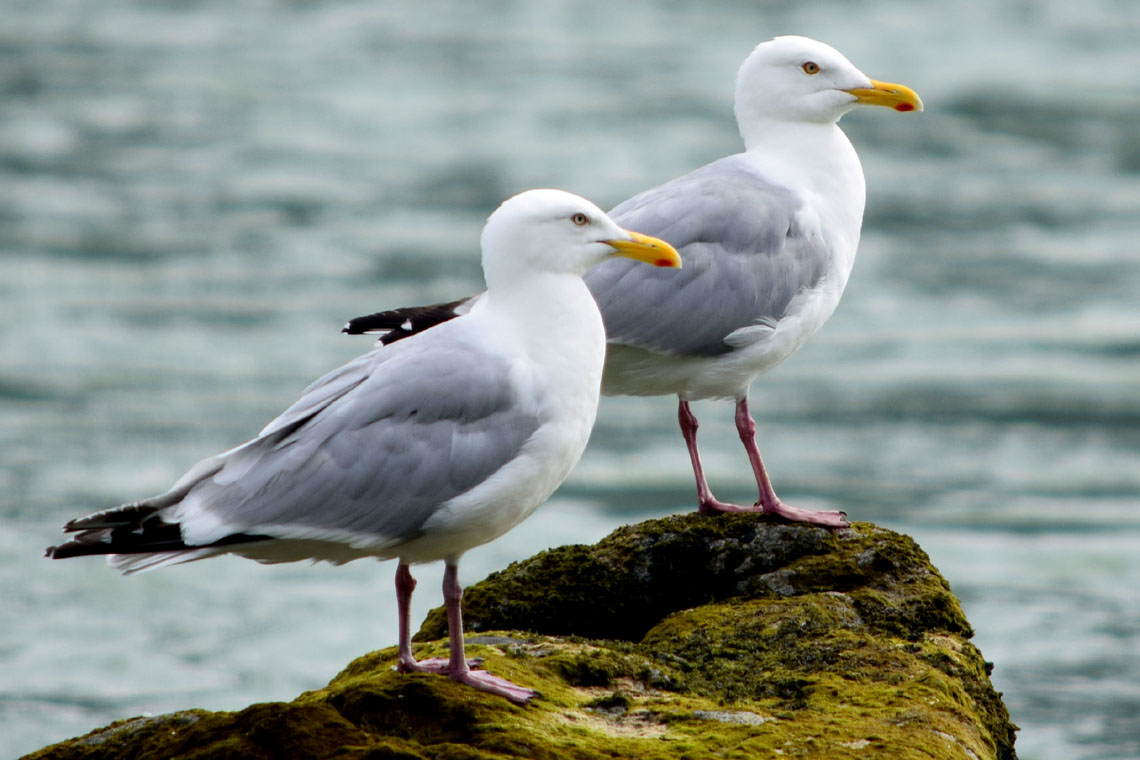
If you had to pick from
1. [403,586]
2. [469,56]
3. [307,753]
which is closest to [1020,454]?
[403,586]

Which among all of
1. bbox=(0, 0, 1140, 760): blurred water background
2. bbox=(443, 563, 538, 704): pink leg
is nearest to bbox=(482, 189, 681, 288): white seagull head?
bbox=(443, 563, 538, 704): pink leg

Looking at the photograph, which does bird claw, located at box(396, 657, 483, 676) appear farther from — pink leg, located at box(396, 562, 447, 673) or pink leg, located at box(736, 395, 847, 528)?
pink leg, located at box(736, 395, 847, 528)

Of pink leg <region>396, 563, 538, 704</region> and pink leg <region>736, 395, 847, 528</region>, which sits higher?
pink leg <region>736, 395, 847, 528</region>

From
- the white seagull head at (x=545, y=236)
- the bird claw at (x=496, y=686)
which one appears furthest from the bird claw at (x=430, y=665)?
the white seagull head at (x=545, y=236)

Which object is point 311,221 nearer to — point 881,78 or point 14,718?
point 881,78

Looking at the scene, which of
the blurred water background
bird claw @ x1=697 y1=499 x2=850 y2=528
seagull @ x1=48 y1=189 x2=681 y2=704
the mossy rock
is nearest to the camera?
the mossy rock

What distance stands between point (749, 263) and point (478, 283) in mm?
13169

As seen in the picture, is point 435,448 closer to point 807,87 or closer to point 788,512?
point 788,512

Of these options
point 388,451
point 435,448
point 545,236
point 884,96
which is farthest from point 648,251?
point 884,96

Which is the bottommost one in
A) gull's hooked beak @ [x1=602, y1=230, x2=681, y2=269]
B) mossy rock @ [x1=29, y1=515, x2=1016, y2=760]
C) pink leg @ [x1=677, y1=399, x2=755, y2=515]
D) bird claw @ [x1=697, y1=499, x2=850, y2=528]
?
mossy rock @ [x1=29, y1=515, x2=1016, y2=760]

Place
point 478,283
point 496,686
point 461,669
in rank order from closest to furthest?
point 496,686
point 461,669
point 478,283

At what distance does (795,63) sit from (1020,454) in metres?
10.4

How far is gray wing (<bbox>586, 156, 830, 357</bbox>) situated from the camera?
27.1 feet

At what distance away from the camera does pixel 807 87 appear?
28.9ft
